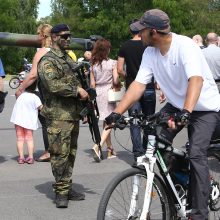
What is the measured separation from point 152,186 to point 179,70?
2.90 feet

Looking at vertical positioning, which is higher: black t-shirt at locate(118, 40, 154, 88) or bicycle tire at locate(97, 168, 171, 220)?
black t-shirt at locate(118, 40, 154, 88)

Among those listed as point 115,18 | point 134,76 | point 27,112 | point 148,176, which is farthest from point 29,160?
point 115,18

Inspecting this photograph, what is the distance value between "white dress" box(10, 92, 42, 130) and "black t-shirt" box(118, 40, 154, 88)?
1.30m

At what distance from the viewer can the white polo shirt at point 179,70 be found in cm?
419

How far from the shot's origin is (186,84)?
434 centimetres

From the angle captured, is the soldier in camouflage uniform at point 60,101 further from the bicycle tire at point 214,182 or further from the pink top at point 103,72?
the pink top at point 103,72

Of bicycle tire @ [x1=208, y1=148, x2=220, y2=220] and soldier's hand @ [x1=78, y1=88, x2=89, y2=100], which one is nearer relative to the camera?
bicycle tire @ [x1=208, y1=148, x2=220, y2=220]

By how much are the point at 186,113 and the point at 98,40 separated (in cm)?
450

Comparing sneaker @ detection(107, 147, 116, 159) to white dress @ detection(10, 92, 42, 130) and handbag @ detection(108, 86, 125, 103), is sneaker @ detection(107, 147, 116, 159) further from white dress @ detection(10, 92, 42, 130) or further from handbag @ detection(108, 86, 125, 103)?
white dress @ detection(10, 92, 42, 130)

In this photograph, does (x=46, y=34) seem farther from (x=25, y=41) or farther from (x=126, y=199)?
(x=126, y=199)

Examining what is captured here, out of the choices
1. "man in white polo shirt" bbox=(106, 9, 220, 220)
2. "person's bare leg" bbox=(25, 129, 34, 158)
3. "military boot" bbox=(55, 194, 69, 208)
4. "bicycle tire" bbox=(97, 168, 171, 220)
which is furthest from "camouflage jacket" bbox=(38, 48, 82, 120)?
"person's bare leg" bbox=(25, 129, 34, 158)

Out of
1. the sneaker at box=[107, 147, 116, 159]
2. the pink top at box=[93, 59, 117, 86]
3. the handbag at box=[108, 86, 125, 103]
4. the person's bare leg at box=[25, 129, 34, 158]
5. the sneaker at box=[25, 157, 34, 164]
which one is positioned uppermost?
the pink top at box=[93, 59, 117, 86]

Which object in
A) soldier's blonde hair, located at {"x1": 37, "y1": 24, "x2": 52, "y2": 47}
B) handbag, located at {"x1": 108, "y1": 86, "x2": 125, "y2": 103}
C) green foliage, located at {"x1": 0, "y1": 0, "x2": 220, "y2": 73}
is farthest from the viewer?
green foliage, located at {"x1": 0, "y1": 0, "x2": 220, "y2": 73}

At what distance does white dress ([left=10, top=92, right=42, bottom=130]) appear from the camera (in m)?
7.79
